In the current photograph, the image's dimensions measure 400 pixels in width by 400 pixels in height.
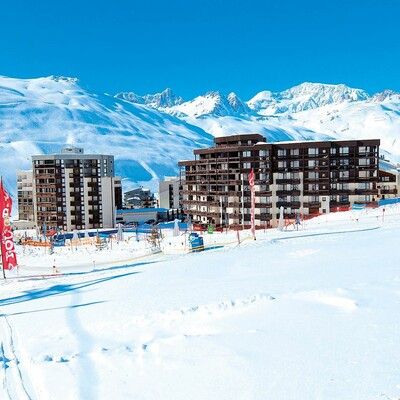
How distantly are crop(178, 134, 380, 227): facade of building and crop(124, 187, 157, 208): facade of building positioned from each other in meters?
51.6

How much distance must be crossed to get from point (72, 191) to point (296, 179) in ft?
125

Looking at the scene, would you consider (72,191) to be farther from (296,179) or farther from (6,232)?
(6,232)

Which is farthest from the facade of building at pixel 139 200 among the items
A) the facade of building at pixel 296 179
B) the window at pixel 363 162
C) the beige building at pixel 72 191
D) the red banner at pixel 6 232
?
the red banner at pixel 6 232

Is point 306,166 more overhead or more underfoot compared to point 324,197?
more overhead

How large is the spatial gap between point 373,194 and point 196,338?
2064 inches

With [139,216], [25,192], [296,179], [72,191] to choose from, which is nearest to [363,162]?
[296,179]

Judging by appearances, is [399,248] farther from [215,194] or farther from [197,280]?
[215,194]

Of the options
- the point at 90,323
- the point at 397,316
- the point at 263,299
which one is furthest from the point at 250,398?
the point at 90,323

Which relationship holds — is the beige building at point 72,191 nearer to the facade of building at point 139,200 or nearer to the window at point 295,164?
the window at point 295,164

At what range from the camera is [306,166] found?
2309 inches

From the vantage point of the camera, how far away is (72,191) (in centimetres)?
7450

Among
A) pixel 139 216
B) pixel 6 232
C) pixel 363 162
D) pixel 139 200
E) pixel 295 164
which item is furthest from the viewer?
pixel 139 200

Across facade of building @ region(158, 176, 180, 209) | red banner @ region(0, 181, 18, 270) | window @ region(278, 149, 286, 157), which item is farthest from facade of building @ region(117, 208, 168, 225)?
red banner @ region(0, 181, 18, 270)

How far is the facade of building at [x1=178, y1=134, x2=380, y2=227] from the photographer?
57.5 metres
